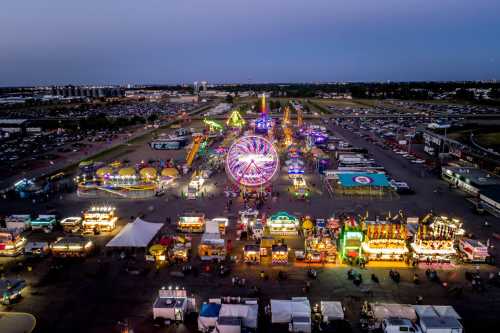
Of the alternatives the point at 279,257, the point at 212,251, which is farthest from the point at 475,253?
the point at 212,251

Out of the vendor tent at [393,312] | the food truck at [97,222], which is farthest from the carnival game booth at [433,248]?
the food truck at [97,222]

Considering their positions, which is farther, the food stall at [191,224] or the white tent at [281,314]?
the food stall at [191,224]

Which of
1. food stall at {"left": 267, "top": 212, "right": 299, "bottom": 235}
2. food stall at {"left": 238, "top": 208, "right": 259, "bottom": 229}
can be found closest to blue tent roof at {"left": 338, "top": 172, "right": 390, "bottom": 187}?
food stall at {"left": 267, "top": 212, "right": 299, "bottom": 235}

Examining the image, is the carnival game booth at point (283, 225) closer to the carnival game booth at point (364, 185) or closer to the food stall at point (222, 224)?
the food stall at point (222, 224)

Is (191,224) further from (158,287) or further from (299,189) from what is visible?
(299,189)

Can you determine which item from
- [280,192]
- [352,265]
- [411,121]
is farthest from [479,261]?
[411,121]
